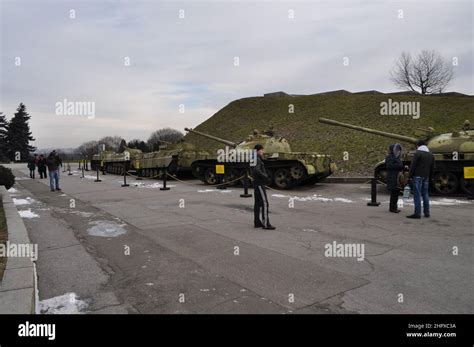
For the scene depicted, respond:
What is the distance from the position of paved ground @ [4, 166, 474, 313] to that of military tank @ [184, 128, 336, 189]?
18.6 ft

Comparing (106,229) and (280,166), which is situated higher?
(280,166)

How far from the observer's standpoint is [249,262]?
5.69 metres

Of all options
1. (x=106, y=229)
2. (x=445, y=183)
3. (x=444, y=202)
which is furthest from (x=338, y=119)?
(x=106, y=229)

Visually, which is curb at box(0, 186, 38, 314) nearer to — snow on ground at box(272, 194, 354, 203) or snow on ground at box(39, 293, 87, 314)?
snow on ground at box(39, 293, 87, 314)

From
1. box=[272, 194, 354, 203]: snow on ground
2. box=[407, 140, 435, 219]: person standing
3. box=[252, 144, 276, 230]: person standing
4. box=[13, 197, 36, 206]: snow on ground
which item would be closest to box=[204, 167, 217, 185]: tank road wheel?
box=[272, 194, 354, 203]: snow on ground

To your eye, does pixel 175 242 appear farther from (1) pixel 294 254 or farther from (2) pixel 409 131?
(2) pixel 409 131

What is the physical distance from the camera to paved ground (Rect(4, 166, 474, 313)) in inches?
167

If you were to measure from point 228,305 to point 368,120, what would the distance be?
3048 centimetres

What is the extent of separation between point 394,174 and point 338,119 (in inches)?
982

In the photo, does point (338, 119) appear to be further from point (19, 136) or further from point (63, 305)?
point (19, 136)

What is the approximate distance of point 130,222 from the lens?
8930mm

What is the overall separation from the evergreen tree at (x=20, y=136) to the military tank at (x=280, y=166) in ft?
169

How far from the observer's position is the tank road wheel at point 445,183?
13.6 metres

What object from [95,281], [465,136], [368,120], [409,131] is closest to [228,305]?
[95,281]
